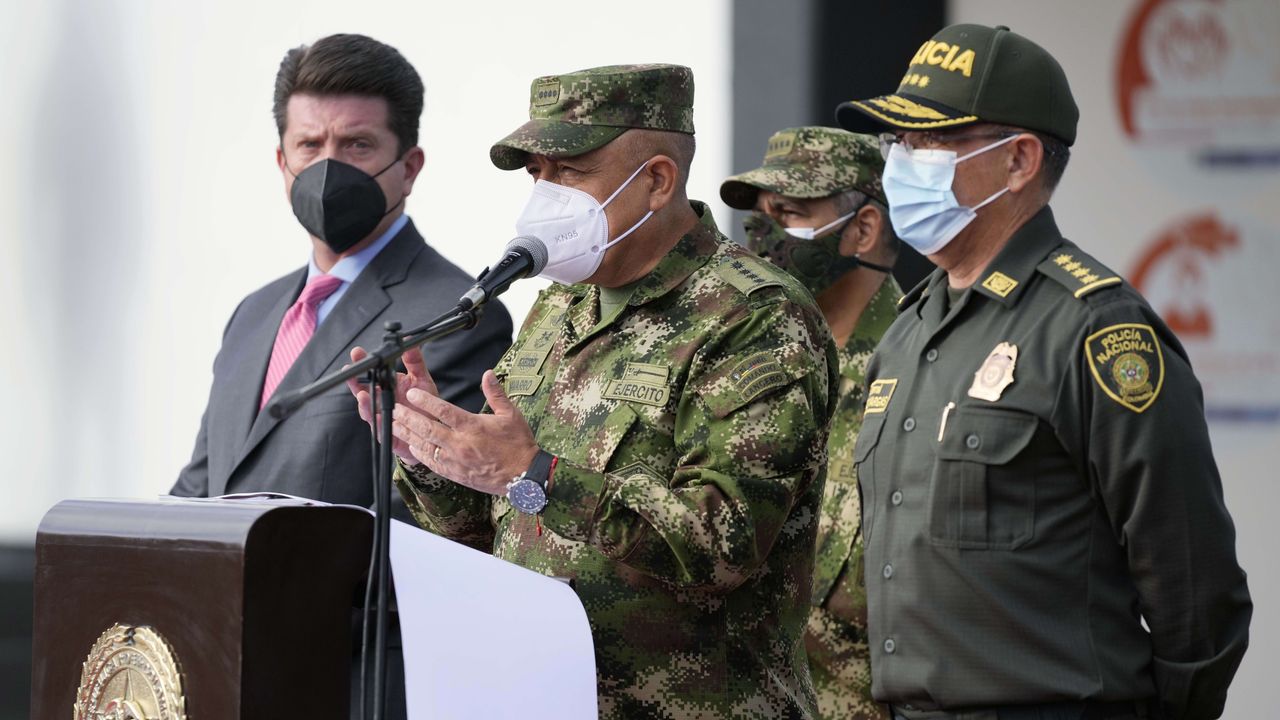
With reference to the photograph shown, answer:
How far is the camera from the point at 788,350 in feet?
7.80

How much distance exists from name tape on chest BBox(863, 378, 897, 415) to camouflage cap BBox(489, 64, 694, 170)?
625 millimetres

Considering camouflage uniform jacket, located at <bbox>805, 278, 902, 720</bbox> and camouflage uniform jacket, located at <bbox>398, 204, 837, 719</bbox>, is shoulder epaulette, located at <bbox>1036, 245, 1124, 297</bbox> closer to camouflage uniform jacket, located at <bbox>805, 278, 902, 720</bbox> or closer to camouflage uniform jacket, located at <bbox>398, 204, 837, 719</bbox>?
camouflage uniform jacket, located at <bbox>398, 204, 837, 719</bbox>

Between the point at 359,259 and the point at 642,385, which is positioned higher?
the point at 642,385

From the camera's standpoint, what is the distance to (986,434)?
2541 mm

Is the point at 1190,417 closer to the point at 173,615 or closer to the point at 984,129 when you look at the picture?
the point at 984,129

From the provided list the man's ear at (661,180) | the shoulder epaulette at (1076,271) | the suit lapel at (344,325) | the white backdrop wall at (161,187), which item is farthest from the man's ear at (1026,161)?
the white backdrop wall at (161,187)

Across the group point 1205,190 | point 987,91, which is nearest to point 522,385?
point 987,91

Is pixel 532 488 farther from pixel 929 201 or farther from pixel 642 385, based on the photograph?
pixel 929 201

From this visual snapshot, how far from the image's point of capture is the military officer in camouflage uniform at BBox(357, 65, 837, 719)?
7.26 feet

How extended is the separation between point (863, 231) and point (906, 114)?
43.8 inches

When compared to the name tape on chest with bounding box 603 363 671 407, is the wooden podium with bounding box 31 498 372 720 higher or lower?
lower

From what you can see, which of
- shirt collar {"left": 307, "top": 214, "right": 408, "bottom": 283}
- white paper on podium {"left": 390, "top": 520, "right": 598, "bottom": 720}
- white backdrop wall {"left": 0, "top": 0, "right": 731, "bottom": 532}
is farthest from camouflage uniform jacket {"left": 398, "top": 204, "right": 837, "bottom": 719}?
white backdrop wall {"left": 0, "top": 0, "right": 731, "bottom": 532}

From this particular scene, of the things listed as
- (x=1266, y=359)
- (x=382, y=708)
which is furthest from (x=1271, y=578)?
(x=382, y=708)

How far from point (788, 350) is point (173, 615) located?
0.97m
